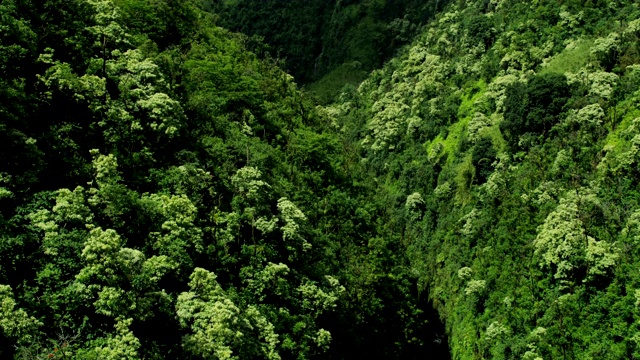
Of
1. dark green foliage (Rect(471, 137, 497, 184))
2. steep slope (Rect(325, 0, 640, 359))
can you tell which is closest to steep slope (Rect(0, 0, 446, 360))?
steep slope (Rect(325, 0, 640, 359))

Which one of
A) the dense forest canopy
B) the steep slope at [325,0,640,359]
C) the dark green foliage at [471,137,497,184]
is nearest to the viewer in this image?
the dense forest canopy

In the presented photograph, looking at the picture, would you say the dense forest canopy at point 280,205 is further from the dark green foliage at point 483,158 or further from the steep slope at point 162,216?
the dark green foliage at point 483,158

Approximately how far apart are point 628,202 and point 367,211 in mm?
30245

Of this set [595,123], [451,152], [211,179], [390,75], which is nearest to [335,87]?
[390,75]

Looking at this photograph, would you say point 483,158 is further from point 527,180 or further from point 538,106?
point 527,180

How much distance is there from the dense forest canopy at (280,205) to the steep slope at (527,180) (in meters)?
0.30

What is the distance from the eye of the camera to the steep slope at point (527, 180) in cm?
5828

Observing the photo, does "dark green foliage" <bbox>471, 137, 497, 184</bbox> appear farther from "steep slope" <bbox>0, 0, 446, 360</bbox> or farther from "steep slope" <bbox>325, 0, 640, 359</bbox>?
"steep slope" <bbox>0, 0, 446, 360</bbox>

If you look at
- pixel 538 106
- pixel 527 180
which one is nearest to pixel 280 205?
pixel 527 180

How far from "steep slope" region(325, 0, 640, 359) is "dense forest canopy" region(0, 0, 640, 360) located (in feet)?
0.99

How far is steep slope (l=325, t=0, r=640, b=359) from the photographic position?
2295 inches

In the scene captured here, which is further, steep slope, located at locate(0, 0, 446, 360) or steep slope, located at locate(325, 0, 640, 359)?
steep slope, located at locate(325, 0, 640, 359)

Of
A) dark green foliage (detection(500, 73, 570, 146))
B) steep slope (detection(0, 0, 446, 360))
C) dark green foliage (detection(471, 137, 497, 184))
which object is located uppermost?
dark green foliage (detection(500, 73, 570, 146))

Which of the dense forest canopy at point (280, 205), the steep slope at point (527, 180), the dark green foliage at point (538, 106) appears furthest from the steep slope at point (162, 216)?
the dark green foliage at point (538, 106)
